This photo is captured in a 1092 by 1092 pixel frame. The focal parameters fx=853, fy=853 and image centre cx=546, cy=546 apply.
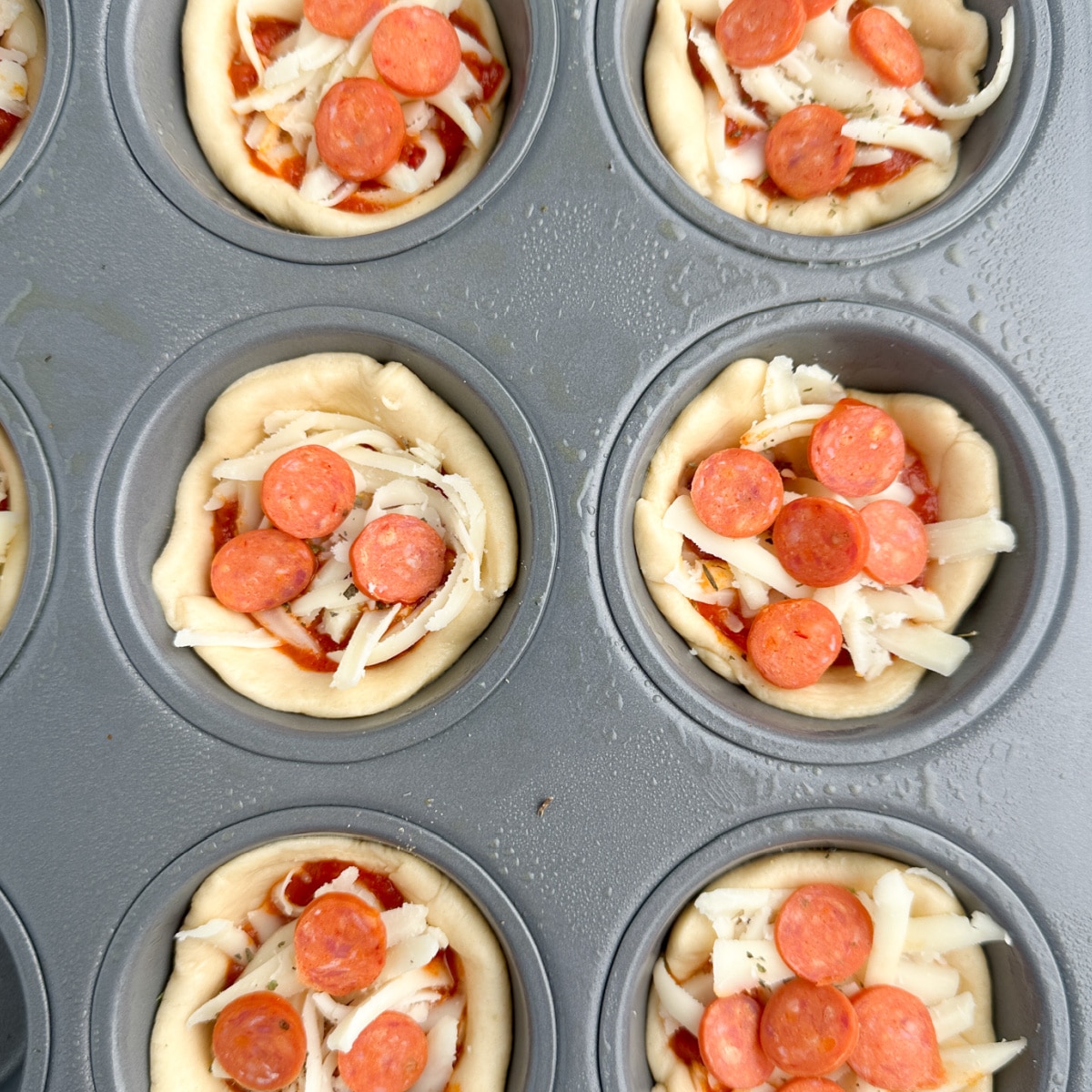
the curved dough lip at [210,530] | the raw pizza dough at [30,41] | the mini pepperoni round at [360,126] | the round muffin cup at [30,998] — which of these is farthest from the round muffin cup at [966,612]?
the raw pizza dough at [30,41]

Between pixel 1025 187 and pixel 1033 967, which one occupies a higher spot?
pixel 1025 187

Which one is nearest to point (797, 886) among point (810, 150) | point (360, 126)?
point (810, 150)

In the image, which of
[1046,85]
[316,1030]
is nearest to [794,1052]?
[316,1030]

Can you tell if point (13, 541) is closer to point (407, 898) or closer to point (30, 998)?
point (30, 998)

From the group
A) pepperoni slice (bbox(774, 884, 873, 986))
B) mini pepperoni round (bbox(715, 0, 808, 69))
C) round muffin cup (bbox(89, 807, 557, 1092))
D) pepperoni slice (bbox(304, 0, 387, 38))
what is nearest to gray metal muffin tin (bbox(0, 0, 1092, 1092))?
round muffin cup (bbox(89, 807, 557, 1092))

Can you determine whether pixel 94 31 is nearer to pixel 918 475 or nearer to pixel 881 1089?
pixel 918 475

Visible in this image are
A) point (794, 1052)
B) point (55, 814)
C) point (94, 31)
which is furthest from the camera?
point (94, 31)
